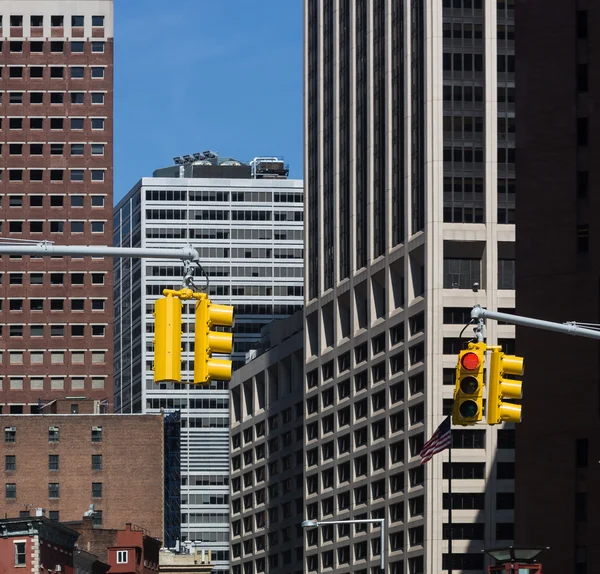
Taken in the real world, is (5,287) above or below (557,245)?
above

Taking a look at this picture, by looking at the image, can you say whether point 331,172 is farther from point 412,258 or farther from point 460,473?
point 460,473

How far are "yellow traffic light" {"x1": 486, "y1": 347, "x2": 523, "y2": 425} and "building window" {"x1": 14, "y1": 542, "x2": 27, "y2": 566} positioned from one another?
100277 mm

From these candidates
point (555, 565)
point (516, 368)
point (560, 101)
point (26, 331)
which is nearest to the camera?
point (516, 368)

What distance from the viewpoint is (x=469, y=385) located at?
91.4 feet

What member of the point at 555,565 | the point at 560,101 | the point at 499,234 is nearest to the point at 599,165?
the point at 560,101

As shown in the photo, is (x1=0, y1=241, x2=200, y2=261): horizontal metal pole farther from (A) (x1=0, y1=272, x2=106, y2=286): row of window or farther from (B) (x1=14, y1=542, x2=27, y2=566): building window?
(A) (x1=0, y1=272, x2=106, y2=286): row of window

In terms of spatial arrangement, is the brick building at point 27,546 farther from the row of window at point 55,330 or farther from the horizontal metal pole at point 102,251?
the horizontal metal pole at point 102,251

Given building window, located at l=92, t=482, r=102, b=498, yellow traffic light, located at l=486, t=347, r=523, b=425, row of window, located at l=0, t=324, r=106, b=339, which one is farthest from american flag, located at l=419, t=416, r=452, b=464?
row of window, located at l=0, t=324, r=106, b=339

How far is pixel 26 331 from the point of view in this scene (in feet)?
645

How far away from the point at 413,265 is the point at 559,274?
182ft

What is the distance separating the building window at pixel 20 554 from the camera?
12438 centimetres

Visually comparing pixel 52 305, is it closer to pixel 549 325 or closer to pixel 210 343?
pixel 549 325

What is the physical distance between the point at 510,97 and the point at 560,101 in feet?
161

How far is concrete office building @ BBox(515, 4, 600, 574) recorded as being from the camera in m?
102
